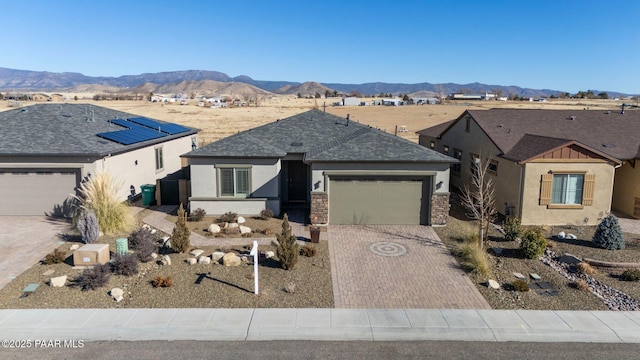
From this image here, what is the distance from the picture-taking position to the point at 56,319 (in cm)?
1000

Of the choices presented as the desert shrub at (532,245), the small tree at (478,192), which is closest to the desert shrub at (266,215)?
the small tree at (478,192)

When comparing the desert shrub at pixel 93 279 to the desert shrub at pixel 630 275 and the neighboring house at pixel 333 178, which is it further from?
the desert shrub at pixel 630 275

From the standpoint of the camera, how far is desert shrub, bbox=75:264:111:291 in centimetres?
1155

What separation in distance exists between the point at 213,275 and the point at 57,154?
1039cm

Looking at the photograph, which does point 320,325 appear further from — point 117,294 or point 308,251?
point 117,294

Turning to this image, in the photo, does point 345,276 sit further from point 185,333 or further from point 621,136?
point 621,136

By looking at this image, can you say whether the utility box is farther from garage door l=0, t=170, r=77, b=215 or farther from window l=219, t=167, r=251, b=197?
window l=219, t=167, r=251, b=197

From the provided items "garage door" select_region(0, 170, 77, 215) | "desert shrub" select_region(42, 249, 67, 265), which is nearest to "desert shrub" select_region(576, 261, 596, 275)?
"desert shrub" select_region(42, 249, 67, 265)

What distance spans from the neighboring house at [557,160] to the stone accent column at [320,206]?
825 centimetres

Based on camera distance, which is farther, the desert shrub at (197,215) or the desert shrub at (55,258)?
the desert shrub at (197,215)

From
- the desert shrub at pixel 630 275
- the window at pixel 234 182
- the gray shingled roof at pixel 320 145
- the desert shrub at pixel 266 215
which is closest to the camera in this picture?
the desert shrub at pixel 630 275

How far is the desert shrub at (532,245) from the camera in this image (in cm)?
1435

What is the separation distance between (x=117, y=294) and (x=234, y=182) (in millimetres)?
8711

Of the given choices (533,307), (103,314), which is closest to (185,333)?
(103,314)
